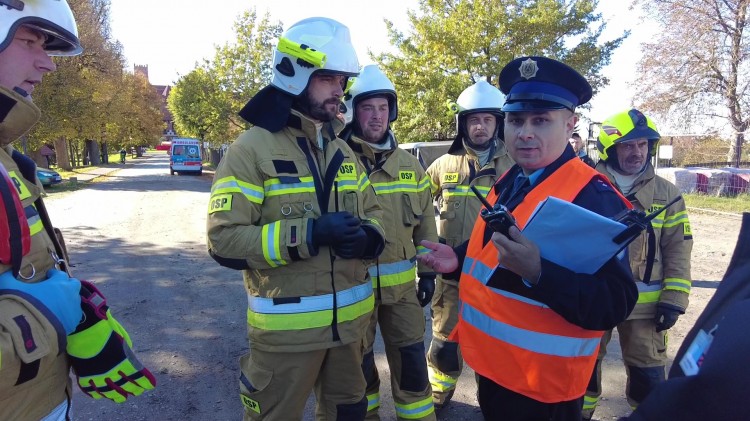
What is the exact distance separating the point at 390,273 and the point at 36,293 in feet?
6.98

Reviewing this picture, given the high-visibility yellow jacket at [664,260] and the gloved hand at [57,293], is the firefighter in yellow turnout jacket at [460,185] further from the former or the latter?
the gloved hand at [57,293]

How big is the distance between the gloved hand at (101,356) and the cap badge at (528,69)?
1.95 m

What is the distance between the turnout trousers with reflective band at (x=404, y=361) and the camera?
3.13 metres

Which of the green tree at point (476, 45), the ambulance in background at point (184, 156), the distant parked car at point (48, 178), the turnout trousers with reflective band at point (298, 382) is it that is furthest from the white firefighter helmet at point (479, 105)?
the ambulance in background at point (184, 156)

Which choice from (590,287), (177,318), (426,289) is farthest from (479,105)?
(177,318)

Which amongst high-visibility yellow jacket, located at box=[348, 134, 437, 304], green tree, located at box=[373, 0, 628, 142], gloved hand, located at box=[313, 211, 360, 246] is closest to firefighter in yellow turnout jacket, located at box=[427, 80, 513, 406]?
high-visibility yellow jacket, located at box=[348, 134, 437, 304]

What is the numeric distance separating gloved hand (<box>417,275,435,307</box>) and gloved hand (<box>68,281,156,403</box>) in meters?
2.01

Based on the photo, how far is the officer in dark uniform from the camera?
167 centimetres

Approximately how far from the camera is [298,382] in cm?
229

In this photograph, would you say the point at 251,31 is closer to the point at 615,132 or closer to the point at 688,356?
the point at 615,132

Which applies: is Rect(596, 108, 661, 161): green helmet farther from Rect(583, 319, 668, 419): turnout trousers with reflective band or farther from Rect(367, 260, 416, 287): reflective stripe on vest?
Rect(367, 260, 416, 287): reflective stripe on vest

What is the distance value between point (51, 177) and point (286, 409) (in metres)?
20.7

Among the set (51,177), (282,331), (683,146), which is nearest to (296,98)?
(282,331)

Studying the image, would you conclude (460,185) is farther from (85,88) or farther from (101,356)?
(85,88)
